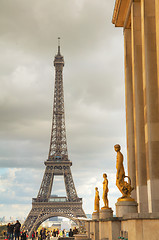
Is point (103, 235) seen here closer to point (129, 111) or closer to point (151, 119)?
point (151, 119)

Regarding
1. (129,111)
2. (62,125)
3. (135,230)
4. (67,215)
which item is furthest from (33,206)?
(135,230)

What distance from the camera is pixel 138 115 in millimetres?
21188

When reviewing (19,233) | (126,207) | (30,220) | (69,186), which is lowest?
(19,233)

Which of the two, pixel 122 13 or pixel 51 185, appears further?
pixel 51 185

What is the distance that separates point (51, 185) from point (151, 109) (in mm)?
87485

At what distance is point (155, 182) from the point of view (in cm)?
1725

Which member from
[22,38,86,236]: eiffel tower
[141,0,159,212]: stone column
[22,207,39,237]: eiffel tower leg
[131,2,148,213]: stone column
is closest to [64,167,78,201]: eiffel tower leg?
[22,38,86,236]: eiffel tower

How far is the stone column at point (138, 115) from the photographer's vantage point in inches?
792

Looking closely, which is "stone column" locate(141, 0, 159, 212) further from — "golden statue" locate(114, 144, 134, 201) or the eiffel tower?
the eiffel tower

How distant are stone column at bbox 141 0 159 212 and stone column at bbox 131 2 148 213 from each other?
6.93 ft

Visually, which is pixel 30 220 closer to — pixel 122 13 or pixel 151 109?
pixel 122 13

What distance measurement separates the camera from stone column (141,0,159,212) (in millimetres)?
17234

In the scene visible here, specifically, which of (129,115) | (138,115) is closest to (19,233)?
(129,115)

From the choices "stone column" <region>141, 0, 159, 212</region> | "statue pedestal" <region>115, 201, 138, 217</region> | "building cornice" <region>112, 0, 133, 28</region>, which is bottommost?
"statue pedestal" <region>115, 201, 138, 217</region>
